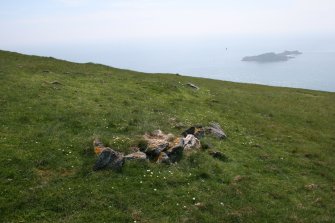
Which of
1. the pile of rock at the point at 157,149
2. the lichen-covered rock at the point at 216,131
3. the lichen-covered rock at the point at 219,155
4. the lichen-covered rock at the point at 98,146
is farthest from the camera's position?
the lichen-covered rock at the point at 216,131

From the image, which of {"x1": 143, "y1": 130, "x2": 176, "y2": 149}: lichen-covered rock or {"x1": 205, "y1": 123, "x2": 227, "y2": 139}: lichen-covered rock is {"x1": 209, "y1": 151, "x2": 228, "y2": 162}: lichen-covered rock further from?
{"x1": 205, "y1": 123, "x2": 227, "y2": 139}: lichen-covered rock

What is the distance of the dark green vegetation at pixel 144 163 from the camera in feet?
61.7

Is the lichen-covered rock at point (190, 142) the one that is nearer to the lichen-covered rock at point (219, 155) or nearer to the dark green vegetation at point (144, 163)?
the dark green vegetation at point (144, 163)

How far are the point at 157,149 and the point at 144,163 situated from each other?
5.69 feet

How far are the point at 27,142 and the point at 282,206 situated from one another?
56.9 ft

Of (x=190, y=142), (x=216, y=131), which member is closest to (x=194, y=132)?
(x=190, y=142)

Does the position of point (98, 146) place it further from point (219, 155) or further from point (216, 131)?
point (216, 131)

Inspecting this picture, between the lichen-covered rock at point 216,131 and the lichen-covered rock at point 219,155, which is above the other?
the lichen-covered rock at point 216,131

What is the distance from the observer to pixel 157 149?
24.1 metres

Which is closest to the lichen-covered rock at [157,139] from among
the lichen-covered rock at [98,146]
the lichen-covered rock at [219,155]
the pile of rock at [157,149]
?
the pile of rock at [157,149]

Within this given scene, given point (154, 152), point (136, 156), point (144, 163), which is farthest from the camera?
point (154, 152)

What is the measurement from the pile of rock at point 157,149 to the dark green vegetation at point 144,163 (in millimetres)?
619

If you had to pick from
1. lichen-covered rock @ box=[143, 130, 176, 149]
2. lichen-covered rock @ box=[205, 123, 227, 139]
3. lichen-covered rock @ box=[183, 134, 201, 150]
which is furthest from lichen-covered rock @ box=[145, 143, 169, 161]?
lichen-covered rock @ box=[205, 123, 227, 139]

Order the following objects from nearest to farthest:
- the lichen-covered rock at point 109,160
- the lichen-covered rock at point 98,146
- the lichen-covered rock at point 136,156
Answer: the lichen-covered rock at point 109,160, the lichen-covered rock at point 136,156, the lichen-covered rock at point 98,146
